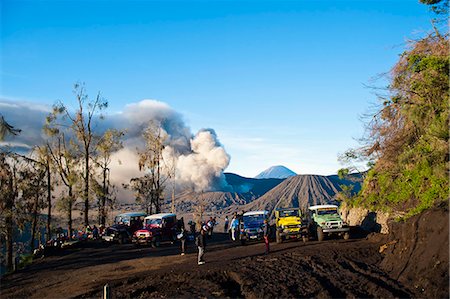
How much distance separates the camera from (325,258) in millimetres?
17547

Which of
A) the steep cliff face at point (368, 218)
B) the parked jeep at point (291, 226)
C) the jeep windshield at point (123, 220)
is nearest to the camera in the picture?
the parked jeep at point (291, 226)

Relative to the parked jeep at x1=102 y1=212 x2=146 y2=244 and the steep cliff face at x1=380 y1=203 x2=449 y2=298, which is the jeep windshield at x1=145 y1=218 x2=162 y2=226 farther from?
the steep cliff face at x1=380 y1=203 x2=449 y2=298

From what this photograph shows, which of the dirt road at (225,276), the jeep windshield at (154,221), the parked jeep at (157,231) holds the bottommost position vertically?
the dirt road at (225,276)

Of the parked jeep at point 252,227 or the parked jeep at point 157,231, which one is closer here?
the parked jeep at point 252,227

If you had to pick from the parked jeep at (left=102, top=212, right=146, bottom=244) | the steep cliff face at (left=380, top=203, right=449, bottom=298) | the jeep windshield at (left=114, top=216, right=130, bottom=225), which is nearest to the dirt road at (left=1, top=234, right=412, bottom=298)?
the steep cliff face at (left=380, top=203, right=449, bottom=298)

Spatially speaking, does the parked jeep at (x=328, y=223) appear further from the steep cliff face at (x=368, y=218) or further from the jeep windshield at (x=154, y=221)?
the jeep windshield at (x=154, y=221)

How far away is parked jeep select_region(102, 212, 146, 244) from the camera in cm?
3027

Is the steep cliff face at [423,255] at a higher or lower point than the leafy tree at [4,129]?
lower

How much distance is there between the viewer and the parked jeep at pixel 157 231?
26.9 m

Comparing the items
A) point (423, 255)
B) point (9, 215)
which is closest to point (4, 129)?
point (9, 215)

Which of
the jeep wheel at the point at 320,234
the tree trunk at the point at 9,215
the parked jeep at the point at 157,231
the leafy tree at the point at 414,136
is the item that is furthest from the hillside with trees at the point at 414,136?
the tree trunk at the point at 9,215

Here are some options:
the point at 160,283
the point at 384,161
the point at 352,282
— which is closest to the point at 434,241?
the point at 352,282

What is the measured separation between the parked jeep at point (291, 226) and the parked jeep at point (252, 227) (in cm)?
137

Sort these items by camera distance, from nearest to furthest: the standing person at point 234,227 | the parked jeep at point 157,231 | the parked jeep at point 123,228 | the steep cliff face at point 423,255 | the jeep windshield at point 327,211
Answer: the steep cliff face at point 423,255 → the jeep windshield at point 327,211 → the parked jeep at point 157,231 → the standing person at point 234,227 → the parked jeep at point 123,228
